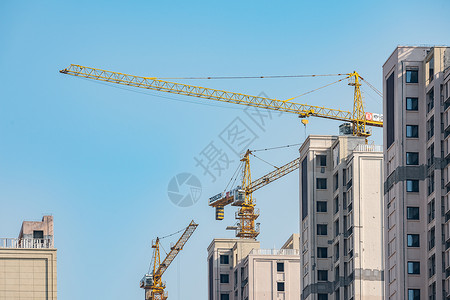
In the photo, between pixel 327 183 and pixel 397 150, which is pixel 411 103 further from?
pixel 327 183

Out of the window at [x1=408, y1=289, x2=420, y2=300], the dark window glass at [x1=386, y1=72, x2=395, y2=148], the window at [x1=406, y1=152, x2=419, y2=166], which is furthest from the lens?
the dark window glass at [x1=386, y1=72, x2=395, y2=148]

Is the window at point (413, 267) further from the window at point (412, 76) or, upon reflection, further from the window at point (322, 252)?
the window at point (322, 252)

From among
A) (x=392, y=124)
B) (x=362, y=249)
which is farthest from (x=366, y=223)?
(x=392, y=124)

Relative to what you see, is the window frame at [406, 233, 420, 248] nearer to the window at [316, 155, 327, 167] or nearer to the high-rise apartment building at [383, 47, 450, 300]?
the high-rise apartment building at [383, 47, 450, 300]

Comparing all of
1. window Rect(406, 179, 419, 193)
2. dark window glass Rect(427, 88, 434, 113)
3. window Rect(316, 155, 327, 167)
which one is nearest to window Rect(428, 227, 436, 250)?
window Rect(406, 179, 419, 193)

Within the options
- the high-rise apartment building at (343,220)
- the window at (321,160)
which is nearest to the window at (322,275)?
the high-rise apartment building at (343,220)

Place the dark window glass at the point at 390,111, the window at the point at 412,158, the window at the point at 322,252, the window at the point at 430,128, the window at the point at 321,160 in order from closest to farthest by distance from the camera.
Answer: the window at the point at 430,128 < the window at the point at 412,158 < the dark window glass at the point at 390,111 < the window at the point at 322,252 < the window at the point at 321,160

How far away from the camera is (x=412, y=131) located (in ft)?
507

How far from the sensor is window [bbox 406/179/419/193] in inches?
6004

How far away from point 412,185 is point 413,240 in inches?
238

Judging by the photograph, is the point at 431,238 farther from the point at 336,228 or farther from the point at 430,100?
the point at 336,228

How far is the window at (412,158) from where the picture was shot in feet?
503

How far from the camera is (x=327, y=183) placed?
7781 inches

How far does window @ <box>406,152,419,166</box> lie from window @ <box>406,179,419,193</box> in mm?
2041
